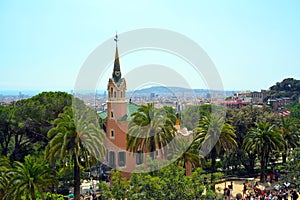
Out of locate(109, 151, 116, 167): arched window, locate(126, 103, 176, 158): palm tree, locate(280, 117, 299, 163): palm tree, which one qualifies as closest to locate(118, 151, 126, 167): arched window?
locate(109, 151, 116, 167): arched window

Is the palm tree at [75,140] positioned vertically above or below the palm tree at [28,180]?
above

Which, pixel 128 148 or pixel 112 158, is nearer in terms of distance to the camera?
pixel 128 148

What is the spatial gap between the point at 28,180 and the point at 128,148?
28.4ft

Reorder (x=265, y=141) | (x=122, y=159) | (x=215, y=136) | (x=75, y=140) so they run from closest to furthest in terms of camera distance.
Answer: (x=75, y=140)
(x=215, y=136)
(x=265, y=141)
(x=122, y=159)

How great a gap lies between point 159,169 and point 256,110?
940 inches

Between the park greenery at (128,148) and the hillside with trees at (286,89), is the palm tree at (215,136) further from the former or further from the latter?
the hillside with trees at (286,89)

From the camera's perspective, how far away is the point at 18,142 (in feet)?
114

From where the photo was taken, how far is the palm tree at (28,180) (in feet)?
62.0

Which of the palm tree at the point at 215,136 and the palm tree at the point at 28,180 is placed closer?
the palm tree at the point at 28,180

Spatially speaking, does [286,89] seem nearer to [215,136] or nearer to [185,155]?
[215,136]

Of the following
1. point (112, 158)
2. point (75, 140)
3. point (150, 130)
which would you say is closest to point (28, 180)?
point (75, 140)

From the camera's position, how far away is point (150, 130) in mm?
24469

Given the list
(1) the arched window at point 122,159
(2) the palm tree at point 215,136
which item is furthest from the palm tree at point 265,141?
(1) the arched window at point 122,159

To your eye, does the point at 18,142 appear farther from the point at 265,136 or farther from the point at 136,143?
the point at 265,136
